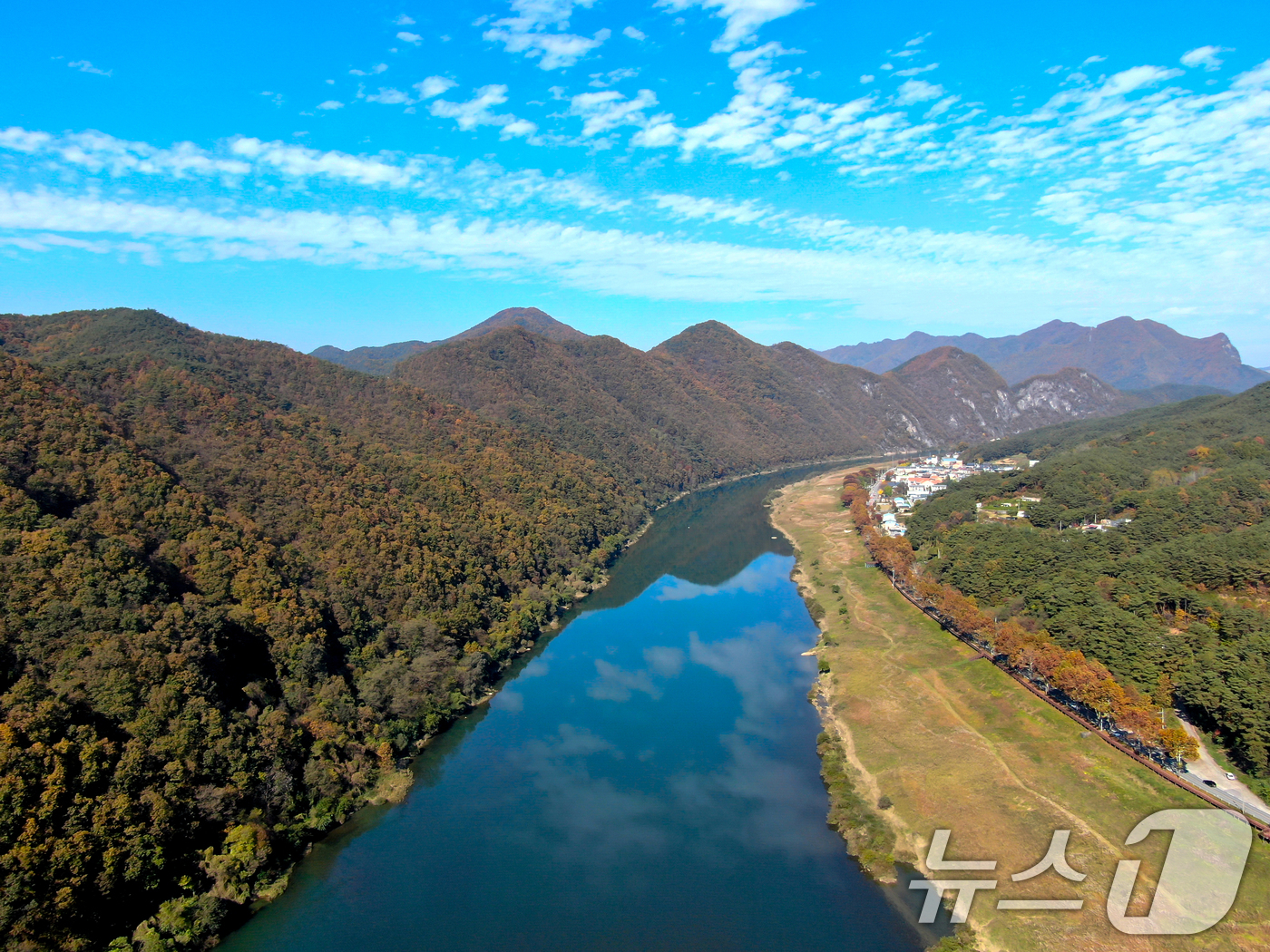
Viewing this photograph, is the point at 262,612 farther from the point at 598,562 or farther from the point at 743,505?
the point at 743,505

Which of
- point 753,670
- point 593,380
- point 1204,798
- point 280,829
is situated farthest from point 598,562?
point 593,380

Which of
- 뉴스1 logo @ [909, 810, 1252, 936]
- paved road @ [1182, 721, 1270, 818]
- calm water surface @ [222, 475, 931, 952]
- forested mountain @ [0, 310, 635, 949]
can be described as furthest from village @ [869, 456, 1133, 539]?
forested mountain @ [0, 310, 635, 949]

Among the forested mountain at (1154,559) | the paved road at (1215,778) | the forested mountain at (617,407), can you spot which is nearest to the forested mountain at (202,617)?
the forested mountain at (1154,559)

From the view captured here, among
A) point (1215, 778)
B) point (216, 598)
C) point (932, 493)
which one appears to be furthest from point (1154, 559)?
point (216, 598)

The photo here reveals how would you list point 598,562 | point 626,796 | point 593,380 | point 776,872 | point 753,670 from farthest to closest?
point 593,380 < point 598,562 < point 753,670 < point 626,796 < point 776,872

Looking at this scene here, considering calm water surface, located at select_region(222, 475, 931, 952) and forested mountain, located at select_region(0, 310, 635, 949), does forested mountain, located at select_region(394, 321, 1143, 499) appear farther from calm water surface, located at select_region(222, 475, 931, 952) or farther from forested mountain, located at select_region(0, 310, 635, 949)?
calm water surface, located at select_region(222, 475, 931, 952)

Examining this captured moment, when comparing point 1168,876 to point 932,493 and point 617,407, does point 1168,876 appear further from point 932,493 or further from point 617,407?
point 617,407

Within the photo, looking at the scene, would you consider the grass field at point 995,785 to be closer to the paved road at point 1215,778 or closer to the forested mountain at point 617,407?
the paved road at point 1215,778
